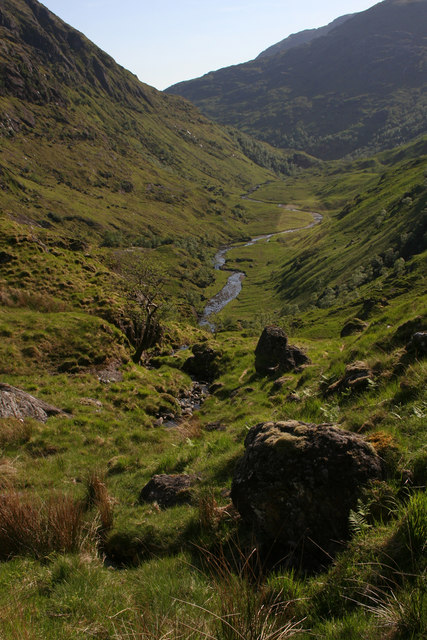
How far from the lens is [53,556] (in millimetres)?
6996

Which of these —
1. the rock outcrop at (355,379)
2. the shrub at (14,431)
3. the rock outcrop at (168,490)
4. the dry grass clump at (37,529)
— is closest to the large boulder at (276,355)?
the rock outcrop at (355,379)

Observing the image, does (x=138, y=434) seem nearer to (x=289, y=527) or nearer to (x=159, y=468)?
(x=159, y=468)

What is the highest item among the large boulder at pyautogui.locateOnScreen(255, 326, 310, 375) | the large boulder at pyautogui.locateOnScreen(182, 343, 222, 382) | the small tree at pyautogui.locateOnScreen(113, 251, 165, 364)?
the small tree at pyautogui.locateOnScreen(113, 251, 165, 364)

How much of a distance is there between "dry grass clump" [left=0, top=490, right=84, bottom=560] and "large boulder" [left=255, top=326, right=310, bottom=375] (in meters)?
24.8

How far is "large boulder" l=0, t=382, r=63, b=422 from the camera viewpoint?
60.1ft

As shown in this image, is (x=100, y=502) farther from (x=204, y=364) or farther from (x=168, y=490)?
(x=204, y=364)

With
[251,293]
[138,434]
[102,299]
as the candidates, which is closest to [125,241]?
[251,293]

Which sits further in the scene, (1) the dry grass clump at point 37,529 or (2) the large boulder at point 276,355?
(2) the large boulder at point 276,355

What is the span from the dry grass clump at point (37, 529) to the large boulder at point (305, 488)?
11.6 ft

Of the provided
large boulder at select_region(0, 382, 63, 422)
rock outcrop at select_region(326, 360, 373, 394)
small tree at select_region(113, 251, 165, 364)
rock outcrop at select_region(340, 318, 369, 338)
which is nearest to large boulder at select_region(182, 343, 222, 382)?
small tree at select_region(113, 251, 165, 364)

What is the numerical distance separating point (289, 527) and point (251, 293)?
15868 centimetres

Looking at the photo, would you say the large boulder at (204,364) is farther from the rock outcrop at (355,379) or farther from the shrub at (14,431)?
the rock outcrop at (355,379)

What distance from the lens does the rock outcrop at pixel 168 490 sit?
983 cm

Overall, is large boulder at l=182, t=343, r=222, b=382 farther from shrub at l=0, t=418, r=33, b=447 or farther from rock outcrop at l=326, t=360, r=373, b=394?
rock outcrop at l=326, t=360, r=373, b=394
